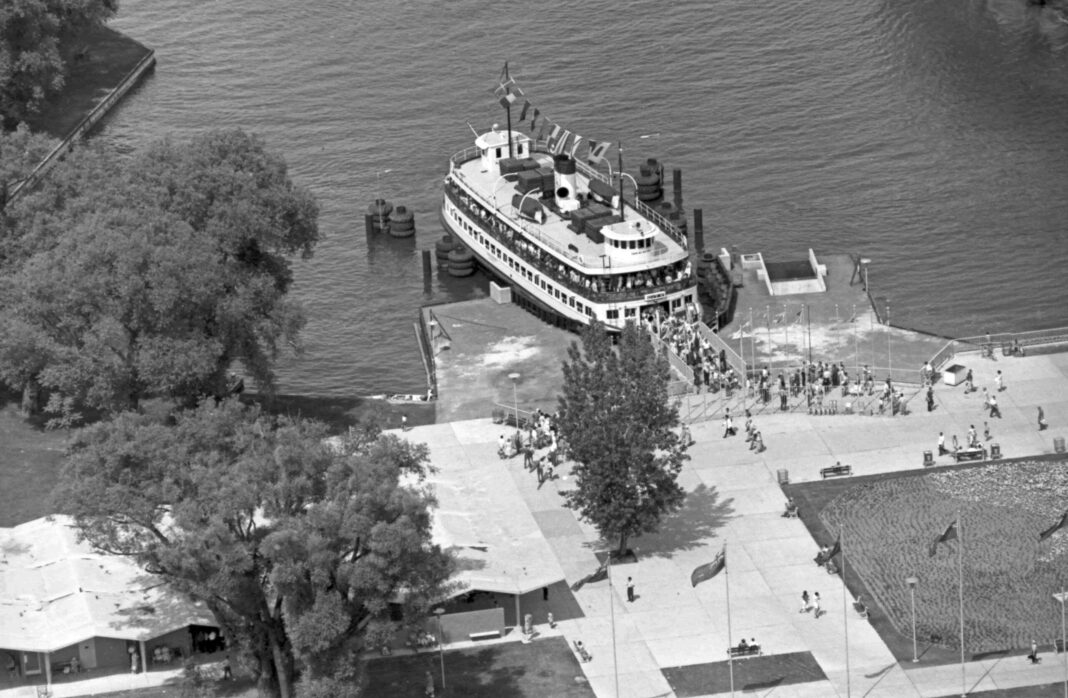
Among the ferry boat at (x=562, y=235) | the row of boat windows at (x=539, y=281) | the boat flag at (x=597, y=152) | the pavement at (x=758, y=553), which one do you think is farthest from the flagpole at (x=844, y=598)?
the boat flag at (x=597, y=152)

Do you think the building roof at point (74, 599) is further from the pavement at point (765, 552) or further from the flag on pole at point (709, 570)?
the flag on pole at point (709, 570)

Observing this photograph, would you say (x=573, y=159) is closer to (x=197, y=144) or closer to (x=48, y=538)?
(x=197, y=144)

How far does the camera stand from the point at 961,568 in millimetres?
124875

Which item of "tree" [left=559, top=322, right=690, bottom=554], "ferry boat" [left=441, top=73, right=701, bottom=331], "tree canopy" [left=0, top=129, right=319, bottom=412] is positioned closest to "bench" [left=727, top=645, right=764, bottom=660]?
"tree" [left=559, top=322, right=690, bottom=554]

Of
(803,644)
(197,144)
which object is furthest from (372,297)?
(803,644)

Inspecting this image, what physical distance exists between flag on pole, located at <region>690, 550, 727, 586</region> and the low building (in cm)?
2410

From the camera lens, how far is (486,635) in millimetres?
128125

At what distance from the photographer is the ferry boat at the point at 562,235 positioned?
162 metres

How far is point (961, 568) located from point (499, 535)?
25.0 meters

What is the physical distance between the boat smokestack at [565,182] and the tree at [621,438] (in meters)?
39.6

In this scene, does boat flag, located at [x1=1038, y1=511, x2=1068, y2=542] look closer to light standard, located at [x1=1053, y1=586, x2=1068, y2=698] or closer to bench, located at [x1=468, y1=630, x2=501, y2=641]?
light standard, located at [x1=1053, y1=586, x2=1068, y2=698]

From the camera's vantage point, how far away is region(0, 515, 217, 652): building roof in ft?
409

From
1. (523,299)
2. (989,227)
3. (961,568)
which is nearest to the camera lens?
(961,568)

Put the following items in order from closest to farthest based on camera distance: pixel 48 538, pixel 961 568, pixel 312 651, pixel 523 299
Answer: pixel 312 651, pixel 961 568, pixel 48 538, pixel 523 299
